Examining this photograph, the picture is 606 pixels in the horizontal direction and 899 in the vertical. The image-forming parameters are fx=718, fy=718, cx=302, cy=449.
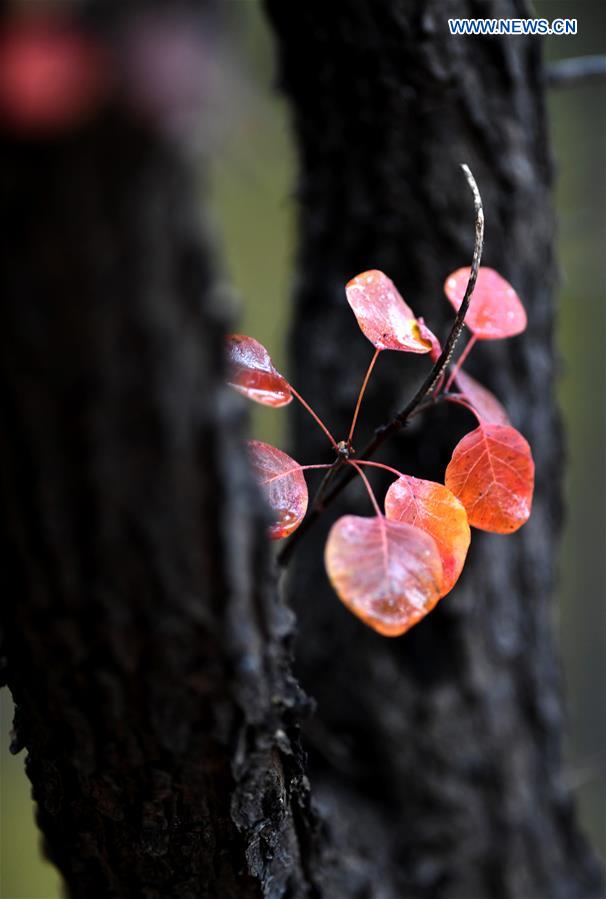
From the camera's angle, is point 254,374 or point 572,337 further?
point 572,337

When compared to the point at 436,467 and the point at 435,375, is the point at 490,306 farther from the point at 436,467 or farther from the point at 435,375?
the point at 436,467

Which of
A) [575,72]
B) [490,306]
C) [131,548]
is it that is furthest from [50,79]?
[575,72]

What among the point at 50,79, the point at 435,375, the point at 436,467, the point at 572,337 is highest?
the point at 50,79

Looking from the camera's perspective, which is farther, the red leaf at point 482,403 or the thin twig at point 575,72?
the thin twig at point 575,72

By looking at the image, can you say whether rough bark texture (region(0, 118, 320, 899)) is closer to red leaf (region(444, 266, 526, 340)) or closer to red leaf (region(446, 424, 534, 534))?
red leaf (region(446, 424, 534, 534))

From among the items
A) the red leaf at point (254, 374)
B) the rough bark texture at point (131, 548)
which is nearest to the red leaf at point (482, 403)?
the red leaf at point (254, 374)

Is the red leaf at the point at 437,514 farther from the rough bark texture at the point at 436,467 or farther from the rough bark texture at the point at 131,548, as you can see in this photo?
the rough bark texture at the point at 436,467

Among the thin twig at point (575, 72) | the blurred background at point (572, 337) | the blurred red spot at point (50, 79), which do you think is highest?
the thin twig at point (575, 72)

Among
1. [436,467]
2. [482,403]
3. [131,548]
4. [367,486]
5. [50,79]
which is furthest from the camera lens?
[436,467]
